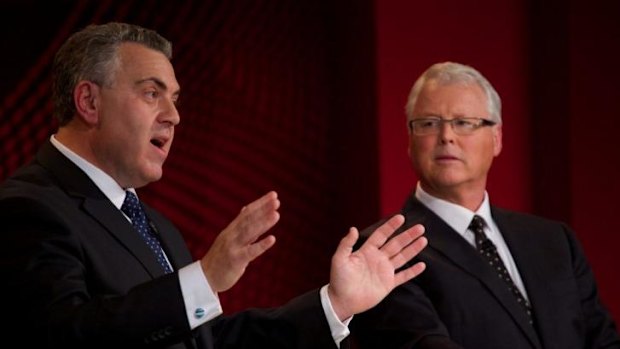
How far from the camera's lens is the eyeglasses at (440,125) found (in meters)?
2.66

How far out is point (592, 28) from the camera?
3562mm

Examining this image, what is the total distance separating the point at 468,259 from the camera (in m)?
2.49

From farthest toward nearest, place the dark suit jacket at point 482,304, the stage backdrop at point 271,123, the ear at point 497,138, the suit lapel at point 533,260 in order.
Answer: the stage backdrop at point 271,123 < the ear at point 497,138 < the suit lapel at point 533,260 < the dark suit jacket at point 482,304

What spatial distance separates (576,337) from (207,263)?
1166 mm

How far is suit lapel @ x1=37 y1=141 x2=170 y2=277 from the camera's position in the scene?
1931 mm

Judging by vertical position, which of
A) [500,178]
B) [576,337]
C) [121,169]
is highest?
[121,169]

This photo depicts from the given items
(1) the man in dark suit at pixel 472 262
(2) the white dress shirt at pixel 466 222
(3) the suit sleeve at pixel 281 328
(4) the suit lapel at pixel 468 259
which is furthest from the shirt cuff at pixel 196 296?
(2) the white dress shirt at pixel 466 222

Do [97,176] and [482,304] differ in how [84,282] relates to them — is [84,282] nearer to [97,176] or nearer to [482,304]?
[97,176]

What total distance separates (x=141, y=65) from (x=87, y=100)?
12 centimetres

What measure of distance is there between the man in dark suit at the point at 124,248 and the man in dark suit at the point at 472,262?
0.29 m

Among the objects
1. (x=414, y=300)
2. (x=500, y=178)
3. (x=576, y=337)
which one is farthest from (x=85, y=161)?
(x=500, y=178)

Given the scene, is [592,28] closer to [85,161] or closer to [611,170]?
[611,170]

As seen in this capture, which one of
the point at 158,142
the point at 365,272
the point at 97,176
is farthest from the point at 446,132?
the point at 97,176

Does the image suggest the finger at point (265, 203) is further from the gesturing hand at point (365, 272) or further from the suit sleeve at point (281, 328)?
the suit sleeve at point (281, 328)
